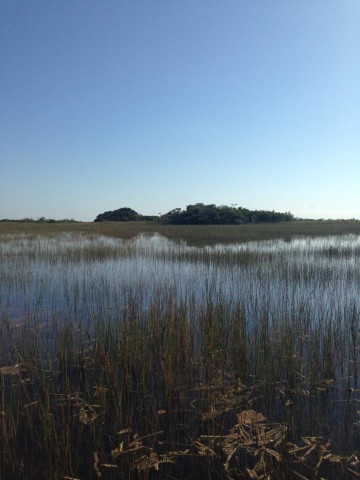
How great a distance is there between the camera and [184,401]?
379 centimetres

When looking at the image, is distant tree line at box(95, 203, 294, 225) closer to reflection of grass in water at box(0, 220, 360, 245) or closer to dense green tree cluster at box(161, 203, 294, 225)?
dense green tree cluster at box(161, 203, 294, 225)

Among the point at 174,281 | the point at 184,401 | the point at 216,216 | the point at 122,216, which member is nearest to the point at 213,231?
the point at 216,216

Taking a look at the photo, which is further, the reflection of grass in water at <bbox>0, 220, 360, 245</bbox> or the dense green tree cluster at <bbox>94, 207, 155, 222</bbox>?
the dense green tree cluster at <bbox>94, 207, 155, 222</bbox>

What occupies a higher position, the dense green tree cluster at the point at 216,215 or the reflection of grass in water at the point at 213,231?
the dense green tree cluster at the point at 216,215

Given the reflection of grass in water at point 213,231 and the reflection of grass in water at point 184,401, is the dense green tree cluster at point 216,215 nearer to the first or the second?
the reflection of grass in water at point 213,231

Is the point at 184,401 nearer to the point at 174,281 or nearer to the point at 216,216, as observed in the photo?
the point at 174,281

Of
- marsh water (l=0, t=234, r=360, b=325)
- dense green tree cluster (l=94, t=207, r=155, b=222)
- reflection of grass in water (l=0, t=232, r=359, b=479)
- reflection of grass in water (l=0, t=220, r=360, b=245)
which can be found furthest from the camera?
dense green tree cluster (l=94, t=207, r=155, b=222)

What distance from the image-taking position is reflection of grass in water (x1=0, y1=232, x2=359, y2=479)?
9.48 feet

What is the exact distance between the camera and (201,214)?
143 feet

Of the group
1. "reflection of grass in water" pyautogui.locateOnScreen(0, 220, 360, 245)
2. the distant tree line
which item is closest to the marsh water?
"reflection of grass in water" pyautogui.locateOnScreen(0, 220, 360, 245)

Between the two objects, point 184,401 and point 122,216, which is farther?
point 122,216

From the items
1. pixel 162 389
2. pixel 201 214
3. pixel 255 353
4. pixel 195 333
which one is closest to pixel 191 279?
pixel 195 333

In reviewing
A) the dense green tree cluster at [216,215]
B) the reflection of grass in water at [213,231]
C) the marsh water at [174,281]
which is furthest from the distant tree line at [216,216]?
the marsh water at [174,281]

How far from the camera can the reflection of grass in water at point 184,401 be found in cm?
289
